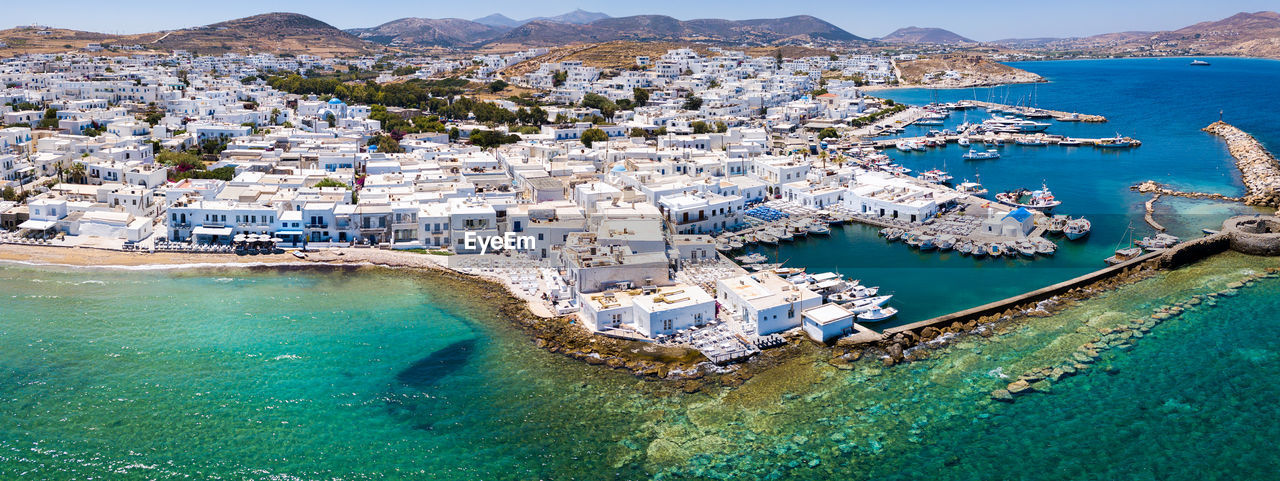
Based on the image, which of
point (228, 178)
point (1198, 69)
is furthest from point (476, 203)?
point (1198, 69)

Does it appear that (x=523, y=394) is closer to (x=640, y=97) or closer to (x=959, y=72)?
(x=640, y=97)

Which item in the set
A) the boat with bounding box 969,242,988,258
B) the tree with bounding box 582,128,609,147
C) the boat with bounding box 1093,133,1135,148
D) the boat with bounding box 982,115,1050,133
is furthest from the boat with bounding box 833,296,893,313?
the boat with bounding box 982,115,1050,133

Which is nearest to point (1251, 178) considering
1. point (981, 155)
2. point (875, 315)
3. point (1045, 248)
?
point (981, 155)

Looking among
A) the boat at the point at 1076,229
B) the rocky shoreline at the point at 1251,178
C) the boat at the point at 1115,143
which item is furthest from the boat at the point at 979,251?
the boat at the point at 1115,143

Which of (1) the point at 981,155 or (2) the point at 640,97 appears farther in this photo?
(2) the point at 640,97

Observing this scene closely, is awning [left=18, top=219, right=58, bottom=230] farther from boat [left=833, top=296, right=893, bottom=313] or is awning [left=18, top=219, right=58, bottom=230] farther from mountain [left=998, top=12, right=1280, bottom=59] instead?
mountain [left=998, top=12, right=1280, bottom=59]

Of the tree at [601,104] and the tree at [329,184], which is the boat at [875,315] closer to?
the tree at [329,184]

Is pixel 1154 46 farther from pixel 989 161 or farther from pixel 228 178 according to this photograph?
pixel 228 178
